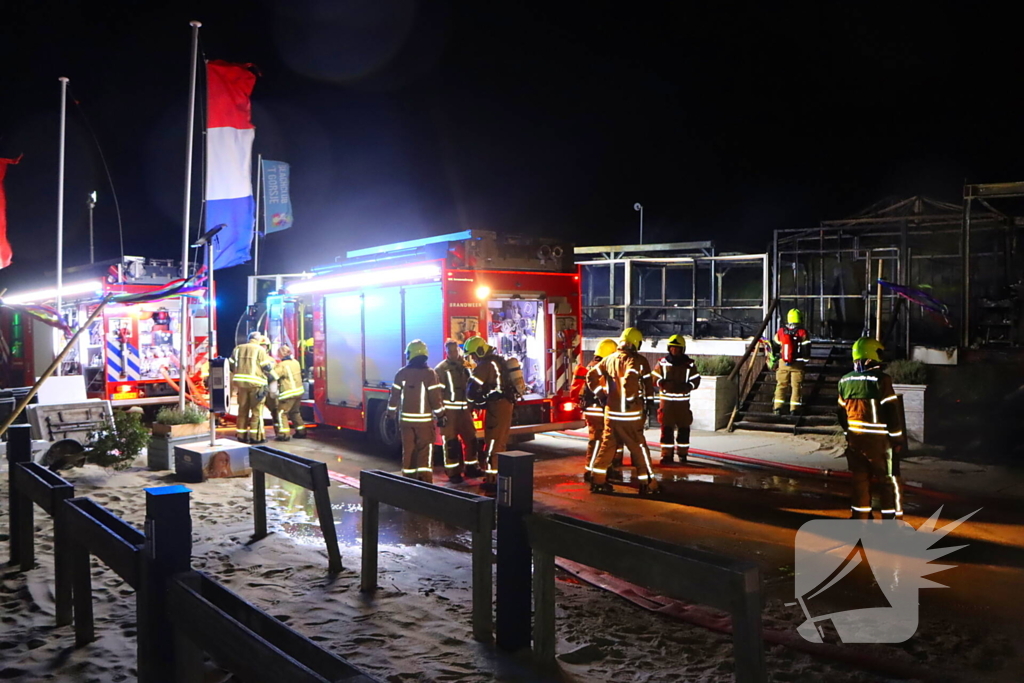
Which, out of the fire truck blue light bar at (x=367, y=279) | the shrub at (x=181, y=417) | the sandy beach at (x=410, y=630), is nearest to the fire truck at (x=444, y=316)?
the fire truck blue light bar at (x=367, y=279)

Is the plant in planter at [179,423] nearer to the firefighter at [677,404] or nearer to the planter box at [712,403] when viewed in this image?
the firefighter at [677,404]

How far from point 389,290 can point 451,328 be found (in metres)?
1.64

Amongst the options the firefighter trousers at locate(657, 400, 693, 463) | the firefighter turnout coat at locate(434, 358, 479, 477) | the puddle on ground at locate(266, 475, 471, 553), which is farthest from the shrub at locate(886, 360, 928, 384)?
the puddle on ground at locate(266, 475, 471, 553)

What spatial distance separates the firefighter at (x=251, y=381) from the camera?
503 inches

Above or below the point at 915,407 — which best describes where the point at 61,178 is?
above

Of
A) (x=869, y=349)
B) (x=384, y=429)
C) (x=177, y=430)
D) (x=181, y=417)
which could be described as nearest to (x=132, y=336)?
(x=181, y=417)

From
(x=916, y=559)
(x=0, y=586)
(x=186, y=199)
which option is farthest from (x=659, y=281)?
(x=0, y=586)

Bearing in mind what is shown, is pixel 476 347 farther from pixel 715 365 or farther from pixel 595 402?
pixel 715 365

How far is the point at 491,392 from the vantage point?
31.9ft

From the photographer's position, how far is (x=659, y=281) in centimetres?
2528

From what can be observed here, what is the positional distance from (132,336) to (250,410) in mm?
3936

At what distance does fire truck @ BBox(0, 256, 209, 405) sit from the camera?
14.9m

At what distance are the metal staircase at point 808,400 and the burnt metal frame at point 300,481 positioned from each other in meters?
8.94

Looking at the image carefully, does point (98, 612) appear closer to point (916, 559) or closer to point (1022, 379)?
point (916, 559)
